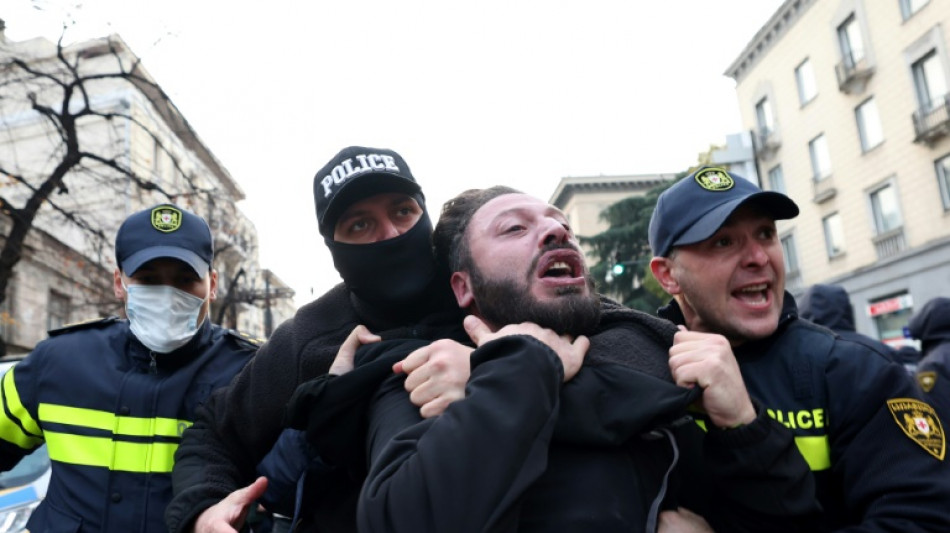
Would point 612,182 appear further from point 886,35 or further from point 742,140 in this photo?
point 886,35

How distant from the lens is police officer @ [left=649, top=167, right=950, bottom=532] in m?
1.81

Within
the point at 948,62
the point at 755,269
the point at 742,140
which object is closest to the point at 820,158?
the point at 742,140

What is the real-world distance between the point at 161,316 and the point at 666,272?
2084 millimetres

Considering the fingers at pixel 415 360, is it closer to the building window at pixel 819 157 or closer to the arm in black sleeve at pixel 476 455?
the arm in black sleeve at pixel 476 455

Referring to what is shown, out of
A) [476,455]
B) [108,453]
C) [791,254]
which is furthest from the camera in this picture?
[791,254]

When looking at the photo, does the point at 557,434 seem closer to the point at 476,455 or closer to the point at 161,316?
the point at 476,455

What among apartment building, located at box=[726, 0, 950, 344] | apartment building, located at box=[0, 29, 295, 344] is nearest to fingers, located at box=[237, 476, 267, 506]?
apartment building, located at box=[0, 29, 295, 344]

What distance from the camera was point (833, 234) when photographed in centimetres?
2622

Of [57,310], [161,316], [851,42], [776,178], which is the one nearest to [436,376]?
[161,316]

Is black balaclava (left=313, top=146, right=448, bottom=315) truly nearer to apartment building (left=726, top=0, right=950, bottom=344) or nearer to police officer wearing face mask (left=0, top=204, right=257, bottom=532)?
police officer wearing face mask (left=0, top=204, right=257, bottom=532)

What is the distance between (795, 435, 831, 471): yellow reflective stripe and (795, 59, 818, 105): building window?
27.7 m

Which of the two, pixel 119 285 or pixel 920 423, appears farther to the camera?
pixel 119 285

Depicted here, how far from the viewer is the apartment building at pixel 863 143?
20.8m

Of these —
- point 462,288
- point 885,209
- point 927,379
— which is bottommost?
point 927,379
